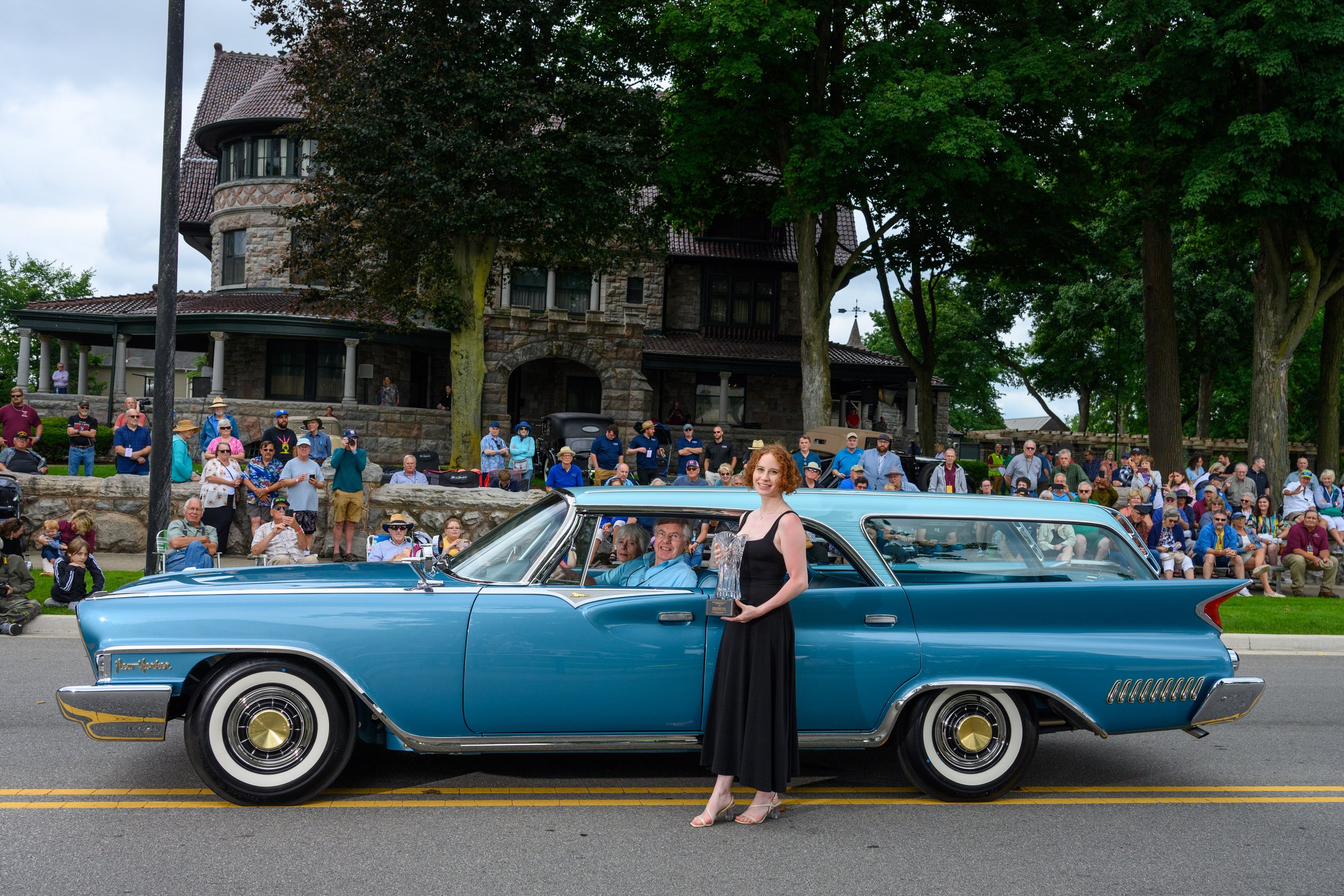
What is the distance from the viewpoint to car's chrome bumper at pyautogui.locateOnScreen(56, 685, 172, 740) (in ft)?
15.9

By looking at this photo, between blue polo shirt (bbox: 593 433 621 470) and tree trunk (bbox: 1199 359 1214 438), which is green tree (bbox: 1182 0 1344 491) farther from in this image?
tree trunk (bbox: 1199 359 1214 438)

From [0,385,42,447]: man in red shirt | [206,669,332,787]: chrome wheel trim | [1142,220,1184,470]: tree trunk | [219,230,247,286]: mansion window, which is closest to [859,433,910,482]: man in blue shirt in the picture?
[206,669,332,787]: chrome wheel trim

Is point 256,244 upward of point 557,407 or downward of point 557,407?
upward

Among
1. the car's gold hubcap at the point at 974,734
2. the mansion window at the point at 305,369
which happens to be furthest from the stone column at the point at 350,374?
the car's gold hubcap at the point at 974,734

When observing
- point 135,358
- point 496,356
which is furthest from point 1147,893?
point 135,358

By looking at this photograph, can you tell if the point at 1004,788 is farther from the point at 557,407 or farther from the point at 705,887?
the point at 557,407

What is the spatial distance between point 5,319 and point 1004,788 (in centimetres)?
7043

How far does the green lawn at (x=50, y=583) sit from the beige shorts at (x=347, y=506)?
8.02ft

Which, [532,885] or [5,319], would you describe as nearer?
[532,885]

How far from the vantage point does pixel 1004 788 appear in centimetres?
552

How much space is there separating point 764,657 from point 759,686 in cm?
13

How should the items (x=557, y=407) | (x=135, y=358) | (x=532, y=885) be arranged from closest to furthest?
(x=532, y=885) < (x=557, y=407) < (x=135, y=358)

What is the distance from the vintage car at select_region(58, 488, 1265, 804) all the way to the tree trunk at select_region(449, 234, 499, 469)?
20.3 metres

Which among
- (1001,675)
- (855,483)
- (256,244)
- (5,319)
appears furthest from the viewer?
(5,319)
